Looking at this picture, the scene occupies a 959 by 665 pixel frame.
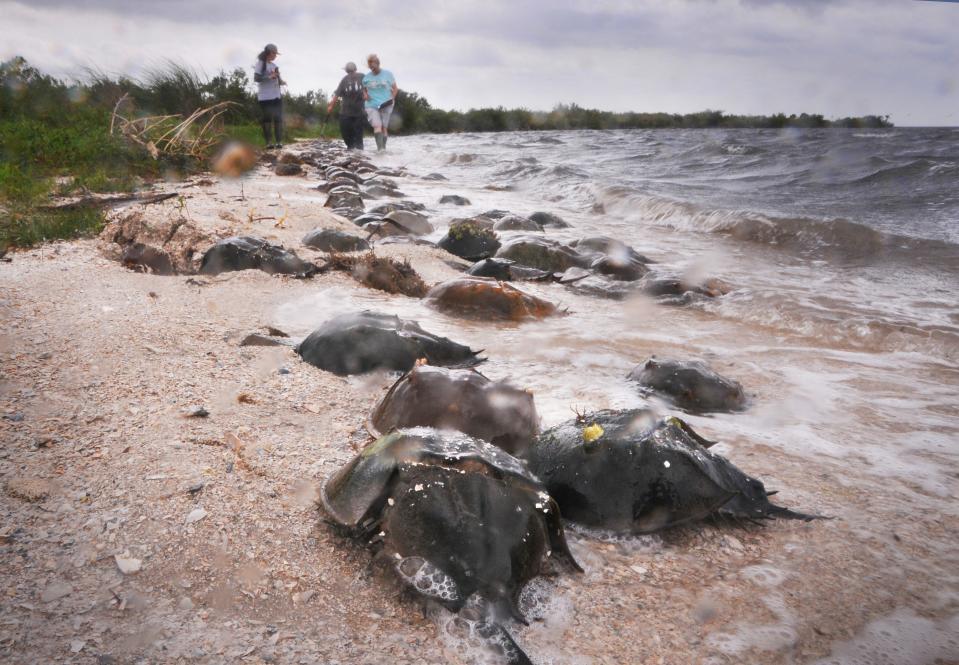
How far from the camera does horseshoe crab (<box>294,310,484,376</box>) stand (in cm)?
212

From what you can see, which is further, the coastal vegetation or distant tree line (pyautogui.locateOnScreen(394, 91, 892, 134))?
distant tree line (pyautogui.locateOnScreen(394, 91, 892, 134))

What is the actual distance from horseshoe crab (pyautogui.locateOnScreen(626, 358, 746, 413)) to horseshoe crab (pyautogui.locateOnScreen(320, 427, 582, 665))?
108cm

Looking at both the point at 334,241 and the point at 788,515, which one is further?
the point at 334,241

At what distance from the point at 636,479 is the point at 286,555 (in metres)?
0.72

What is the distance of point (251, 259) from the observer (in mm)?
3311

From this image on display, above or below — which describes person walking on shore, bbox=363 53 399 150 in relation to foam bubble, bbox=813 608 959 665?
above

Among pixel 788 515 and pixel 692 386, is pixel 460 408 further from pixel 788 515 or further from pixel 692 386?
pixel 692 386

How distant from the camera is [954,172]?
29.8 ft

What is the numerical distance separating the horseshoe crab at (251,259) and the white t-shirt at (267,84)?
7.27m

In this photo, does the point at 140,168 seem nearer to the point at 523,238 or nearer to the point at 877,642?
the point at 523,238

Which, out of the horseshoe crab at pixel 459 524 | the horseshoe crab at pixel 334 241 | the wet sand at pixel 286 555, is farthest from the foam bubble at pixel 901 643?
the horseshoe crab at pixel 334 241

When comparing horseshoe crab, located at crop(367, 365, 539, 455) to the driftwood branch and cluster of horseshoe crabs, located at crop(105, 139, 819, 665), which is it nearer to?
cluster of horseshoe crabs, located at crop(105, 139, 819, 665)

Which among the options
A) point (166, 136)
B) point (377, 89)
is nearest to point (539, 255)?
point (166, 136)

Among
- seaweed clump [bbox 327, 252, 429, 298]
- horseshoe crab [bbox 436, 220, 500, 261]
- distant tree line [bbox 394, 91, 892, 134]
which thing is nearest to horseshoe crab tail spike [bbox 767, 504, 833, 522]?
seaweed clump [bbox 327, 252, 429, 298]
